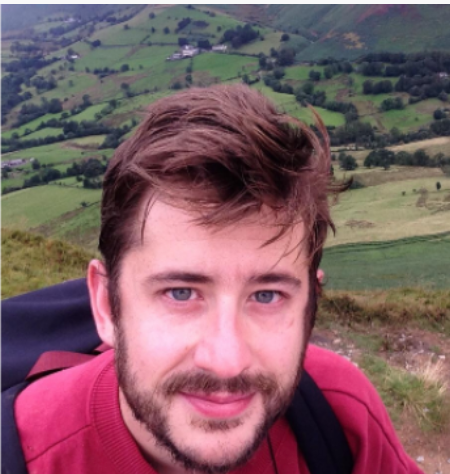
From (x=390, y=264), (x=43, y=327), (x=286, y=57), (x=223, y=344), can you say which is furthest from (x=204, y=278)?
(x=286, y=57)

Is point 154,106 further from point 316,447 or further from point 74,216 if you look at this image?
point 74,216

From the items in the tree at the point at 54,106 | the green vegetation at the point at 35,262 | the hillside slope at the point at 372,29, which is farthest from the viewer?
the tree at the point at 54,106

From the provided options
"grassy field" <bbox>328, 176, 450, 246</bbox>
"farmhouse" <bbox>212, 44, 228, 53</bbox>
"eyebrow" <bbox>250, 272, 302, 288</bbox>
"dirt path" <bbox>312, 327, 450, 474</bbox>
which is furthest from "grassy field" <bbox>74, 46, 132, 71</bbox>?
"eyebrow" <bbox>250, 272, 302, 288</bbox>

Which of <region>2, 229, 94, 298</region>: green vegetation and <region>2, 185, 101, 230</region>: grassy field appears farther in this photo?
<region>2, 185, 101, 230</region>: grassy field

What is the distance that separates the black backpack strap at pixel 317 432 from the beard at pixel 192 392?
0.31 meters

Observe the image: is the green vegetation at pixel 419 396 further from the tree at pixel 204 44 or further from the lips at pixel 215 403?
the tree at pixel 204 44

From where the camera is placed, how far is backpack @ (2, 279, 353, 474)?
165 cm

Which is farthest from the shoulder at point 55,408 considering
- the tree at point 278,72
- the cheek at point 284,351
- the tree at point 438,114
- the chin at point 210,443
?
the tree at point 278,72

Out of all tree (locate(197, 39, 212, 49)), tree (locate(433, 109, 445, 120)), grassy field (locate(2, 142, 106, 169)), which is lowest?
grassy field (locate(2, 142, 106, 169))

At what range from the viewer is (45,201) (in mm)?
16016

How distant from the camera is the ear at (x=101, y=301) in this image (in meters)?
1.61

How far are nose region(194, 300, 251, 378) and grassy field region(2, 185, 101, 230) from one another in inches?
466

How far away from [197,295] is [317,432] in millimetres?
819

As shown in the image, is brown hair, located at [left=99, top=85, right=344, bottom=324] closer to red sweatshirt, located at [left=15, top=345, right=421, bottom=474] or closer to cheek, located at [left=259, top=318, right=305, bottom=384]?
cheek, located at [left=259, top=318, right=305, bottom=384]
